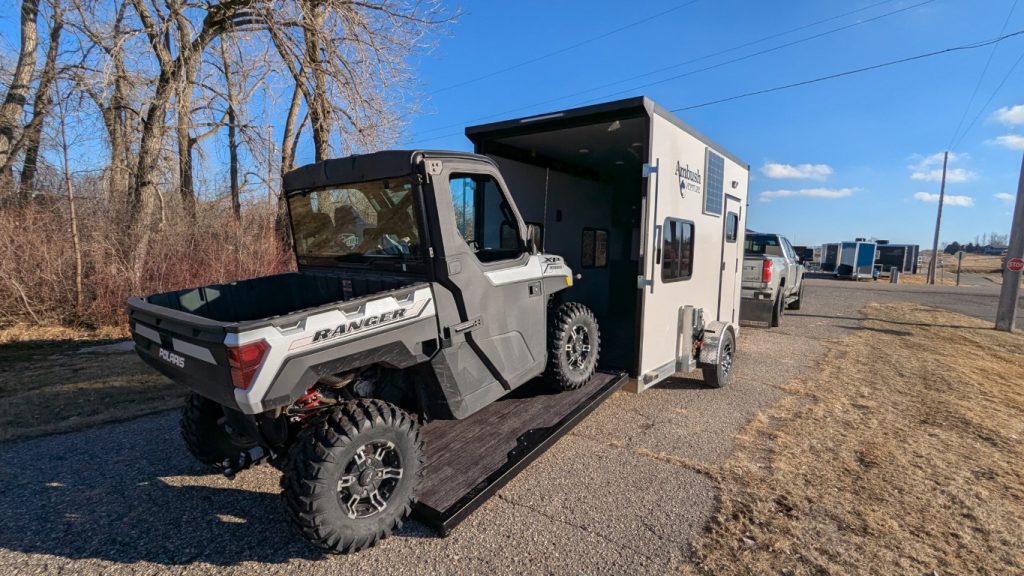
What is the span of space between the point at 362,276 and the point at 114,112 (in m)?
9.42

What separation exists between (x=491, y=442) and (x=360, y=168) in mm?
2147

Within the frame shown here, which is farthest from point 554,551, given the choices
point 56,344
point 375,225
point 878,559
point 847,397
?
point 56,344

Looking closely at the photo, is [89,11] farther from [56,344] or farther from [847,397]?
[847,397]

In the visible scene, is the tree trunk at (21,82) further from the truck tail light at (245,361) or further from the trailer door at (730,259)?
the trailer door at (730,259)

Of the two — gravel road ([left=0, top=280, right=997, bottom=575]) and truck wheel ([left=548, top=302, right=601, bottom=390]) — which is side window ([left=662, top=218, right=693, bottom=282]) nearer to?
truck wheel ([left=548, top=302, right=601, bottom=390])

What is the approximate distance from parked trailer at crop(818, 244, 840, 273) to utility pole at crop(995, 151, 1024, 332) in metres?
24.4

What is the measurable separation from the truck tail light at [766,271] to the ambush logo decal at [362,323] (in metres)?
8.37

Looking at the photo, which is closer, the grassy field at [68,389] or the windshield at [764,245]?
the grassy field at [68,389]

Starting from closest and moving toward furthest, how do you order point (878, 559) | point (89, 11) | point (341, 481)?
1. point (341, 481)
2. point (878, 559)
3. point (89, 11)

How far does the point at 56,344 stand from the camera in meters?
7.09

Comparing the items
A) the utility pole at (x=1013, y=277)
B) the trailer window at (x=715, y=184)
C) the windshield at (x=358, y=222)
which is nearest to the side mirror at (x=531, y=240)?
the windshield at (x=358, y=222)

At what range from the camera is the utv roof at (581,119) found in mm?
4066

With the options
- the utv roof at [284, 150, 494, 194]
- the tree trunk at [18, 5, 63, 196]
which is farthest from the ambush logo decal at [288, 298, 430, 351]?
the tree trunk at [18, 5, 63, 196]

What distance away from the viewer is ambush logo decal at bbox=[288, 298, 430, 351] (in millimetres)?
2262
